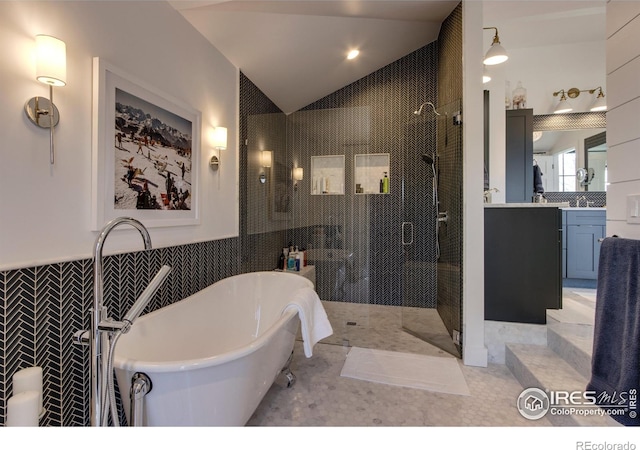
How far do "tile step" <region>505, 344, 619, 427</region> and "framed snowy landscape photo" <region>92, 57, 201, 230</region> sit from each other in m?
2.56

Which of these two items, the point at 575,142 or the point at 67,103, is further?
the point at 575,142

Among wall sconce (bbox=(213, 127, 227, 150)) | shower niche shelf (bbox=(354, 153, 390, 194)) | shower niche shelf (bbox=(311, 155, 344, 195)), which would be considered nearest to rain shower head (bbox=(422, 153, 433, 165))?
shower niche shelf (bbox=(354, 153, 390, 194))

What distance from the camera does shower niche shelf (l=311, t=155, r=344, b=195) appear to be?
3033 millimetres

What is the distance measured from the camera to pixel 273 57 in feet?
9.22

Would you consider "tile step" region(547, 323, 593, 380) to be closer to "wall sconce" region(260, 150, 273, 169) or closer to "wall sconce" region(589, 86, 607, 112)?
"wall sconce" region(260, 150, 273, 169)

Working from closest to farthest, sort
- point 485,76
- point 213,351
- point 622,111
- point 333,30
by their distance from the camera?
point 622,111 → point 213,351 → point 333,30 → point 485,76

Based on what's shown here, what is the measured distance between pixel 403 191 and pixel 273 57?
2018 millimetres

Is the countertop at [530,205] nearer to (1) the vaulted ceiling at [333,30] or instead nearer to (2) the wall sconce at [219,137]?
(1) the vaulted ceiling at [333,30]

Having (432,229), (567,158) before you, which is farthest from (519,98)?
(432,229)

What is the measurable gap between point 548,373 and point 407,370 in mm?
883

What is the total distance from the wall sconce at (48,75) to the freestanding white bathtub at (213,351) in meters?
1.01

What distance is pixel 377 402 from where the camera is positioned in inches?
70.8

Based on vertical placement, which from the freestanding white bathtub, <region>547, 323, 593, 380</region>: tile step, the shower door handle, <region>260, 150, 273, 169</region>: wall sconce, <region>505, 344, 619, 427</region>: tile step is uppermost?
<region>260, 150, 273, 169</region>: wall sconce

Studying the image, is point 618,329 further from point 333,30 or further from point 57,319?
point 333,30
